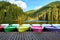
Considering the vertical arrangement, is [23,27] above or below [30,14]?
below

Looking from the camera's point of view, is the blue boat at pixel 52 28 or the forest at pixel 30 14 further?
the forest at pixel 30 14

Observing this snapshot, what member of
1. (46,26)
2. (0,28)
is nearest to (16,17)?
(0,28)

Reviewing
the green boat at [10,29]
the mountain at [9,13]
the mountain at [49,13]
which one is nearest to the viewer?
the green boat at [10,29]

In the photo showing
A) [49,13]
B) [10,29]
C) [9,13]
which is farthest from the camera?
[49,13]

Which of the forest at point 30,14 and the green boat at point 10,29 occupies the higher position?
the forest at point 30,14

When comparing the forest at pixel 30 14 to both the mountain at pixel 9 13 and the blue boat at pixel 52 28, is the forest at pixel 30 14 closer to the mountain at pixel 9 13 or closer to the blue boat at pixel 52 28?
the mountain at pixel 9 13

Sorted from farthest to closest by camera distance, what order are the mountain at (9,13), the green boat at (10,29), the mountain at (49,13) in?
1. the mountain at (49,13)
2. the mountain at (9,13)
3. the green boat at (10,29)

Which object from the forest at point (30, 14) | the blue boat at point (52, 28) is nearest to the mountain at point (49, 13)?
the forest at point (30, 14)

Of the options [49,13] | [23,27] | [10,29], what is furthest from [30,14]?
[10,29]

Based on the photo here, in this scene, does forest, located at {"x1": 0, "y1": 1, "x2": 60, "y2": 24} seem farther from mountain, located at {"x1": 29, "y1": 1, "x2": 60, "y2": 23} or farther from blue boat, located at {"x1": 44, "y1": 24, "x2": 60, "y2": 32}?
blue boat, located at {"x1": 44, "y1": 24, "x2": 60, "y2": 32}

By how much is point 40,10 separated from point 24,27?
2.89ft

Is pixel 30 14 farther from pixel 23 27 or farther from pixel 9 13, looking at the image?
pixel 9 13

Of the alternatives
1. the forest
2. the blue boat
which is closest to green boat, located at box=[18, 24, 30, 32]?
the forest

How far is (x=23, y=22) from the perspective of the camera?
5750mm
